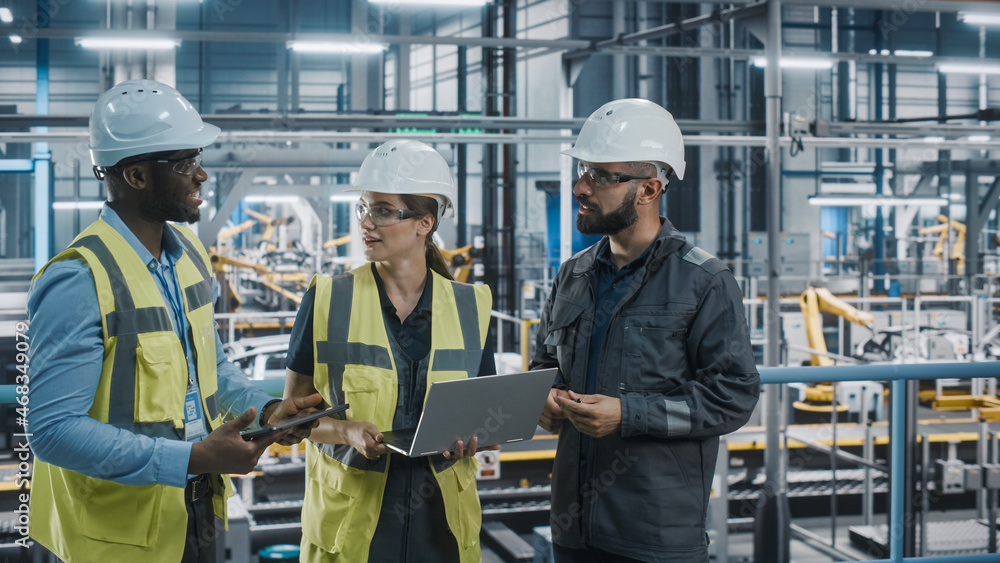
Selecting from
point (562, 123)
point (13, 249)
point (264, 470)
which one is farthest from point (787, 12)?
point (13, 249)

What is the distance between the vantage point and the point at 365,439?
1668mm

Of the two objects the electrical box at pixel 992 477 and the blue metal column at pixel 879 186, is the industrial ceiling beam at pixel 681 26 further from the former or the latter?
the blue metal column at pixel 879 186

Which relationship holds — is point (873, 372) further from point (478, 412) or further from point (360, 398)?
point (360, 398)

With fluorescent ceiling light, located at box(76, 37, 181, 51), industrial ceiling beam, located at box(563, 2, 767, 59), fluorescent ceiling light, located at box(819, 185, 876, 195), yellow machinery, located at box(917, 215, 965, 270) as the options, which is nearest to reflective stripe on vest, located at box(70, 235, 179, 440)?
industrial ceiling beam, located at box(563, 2, 767, 59)

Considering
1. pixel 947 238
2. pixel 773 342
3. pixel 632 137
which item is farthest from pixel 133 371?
pixel 947 238

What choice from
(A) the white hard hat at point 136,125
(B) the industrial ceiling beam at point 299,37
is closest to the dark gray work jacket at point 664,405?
(A) the white hard hat at point 136,125

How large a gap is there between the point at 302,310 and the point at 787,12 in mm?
17577

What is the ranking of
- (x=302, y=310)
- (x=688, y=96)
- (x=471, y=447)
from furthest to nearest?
(x=688, y=96) < (x=302, y=310) < (x=471, y=447)

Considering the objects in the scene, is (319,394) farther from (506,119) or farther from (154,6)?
(154,6)

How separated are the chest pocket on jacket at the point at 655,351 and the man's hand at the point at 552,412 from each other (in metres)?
0.16

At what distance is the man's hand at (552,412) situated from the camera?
1813 millimetres

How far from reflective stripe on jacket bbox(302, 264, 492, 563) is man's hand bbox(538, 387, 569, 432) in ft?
0.65

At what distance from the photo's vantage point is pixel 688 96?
16016mm

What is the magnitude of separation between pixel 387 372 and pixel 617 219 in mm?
655
